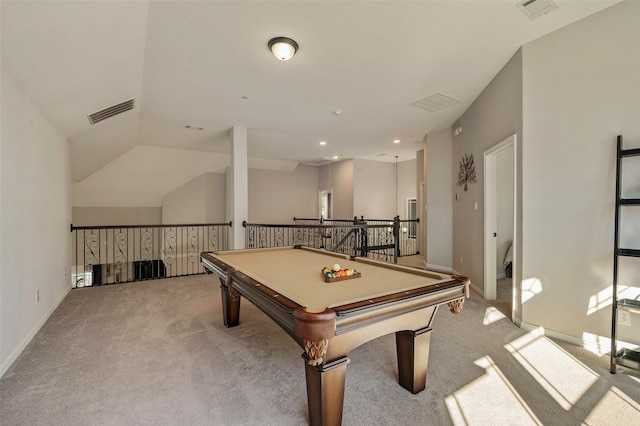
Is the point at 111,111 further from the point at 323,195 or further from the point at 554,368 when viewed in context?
the point at 323,195

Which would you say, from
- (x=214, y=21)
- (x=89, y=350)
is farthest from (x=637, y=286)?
(x=89, y=350)

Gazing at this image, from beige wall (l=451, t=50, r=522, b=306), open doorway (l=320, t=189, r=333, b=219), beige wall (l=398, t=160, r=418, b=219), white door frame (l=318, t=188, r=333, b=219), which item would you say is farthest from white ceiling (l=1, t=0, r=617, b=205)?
open doorway (l=320, t=189, r=333, b=219)

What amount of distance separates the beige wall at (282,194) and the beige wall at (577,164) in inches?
292

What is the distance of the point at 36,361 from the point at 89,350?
33 cm

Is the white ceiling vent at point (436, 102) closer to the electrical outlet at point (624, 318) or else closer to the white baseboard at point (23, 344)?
the electrical outlet at point (624, 318)

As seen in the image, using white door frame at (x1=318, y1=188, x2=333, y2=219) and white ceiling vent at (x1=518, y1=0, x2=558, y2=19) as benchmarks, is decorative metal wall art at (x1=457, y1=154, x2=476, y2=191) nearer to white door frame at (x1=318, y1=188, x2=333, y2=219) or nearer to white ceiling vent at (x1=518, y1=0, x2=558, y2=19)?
white ceiling vent at (x1=518, y1=0, x2=558, y2=19)

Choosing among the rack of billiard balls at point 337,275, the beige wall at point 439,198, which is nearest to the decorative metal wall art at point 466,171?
the beige wall at point 439,198

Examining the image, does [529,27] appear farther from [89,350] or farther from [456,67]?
[89,350]

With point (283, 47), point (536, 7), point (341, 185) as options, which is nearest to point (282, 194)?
point (341, 185)

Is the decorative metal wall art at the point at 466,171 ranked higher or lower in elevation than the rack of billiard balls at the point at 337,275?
higher

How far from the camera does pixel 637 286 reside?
2.24 metres

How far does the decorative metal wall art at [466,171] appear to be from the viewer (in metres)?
4.29

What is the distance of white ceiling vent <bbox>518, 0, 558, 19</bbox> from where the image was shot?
223cm

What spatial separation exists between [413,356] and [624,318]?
198 cm
